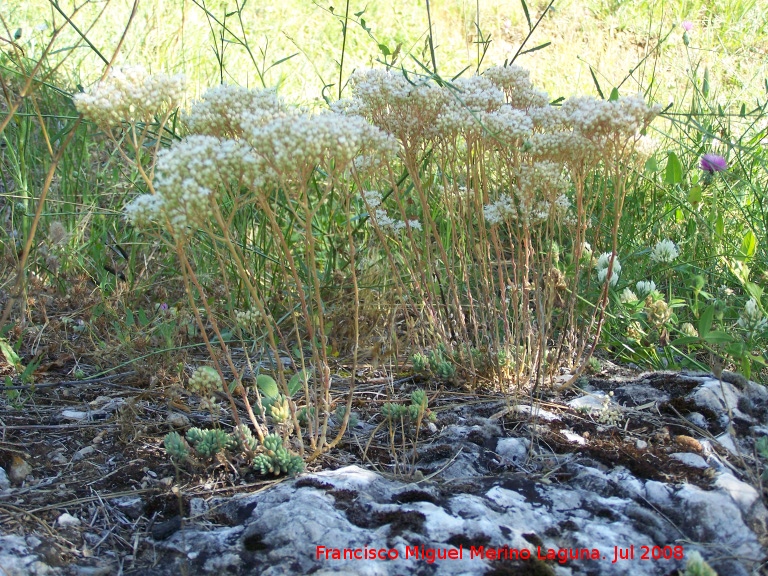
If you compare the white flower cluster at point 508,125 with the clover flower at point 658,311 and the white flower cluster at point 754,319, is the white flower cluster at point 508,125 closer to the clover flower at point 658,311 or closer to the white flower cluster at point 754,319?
the clover flower at point 658,311

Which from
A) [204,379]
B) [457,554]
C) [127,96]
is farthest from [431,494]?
[127,96]

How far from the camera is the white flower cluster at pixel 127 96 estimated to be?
1720 millimetres

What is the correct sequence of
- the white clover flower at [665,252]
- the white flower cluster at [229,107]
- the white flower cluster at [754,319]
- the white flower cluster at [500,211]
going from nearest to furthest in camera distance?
1. the white flower cluster at [229,107]
2. the white flower cluster at [500,211]
3. the white flower cluster at [754,319]
4. the white clover flower at [665,252]

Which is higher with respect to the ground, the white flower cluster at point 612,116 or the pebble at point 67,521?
the white flower cluster at point 612,116

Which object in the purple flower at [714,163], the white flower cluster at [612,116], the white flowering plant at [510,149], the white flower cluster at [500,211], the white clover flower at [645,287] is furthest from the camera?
the purple flower at [714,163]

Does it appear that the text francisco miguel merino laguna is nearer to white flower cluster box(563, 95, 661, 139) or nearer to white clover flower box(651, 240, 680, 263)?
white flower cluster box(563, 95, 661, 139)

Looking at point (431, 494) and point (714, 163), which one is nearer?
point (431, 494)

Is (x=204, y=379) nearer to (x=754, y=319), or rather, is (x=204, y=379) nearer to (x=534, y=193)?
(x=534, y=193)

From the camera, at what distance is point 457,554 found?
60.9 inches

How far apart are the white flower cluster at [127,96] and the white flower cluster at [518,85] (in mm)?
1022

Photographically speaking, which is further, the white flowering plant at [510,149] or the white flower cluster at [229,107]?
the white flowering plant at [510,149]

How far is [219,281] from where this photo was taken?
125 inches

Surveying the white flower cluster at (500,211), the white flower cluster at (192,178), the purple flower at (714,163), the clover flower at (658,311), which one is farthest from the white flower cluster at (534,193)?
the purple flower at (714,163)

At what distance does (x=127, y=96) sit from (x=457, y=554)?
1.31 meters
